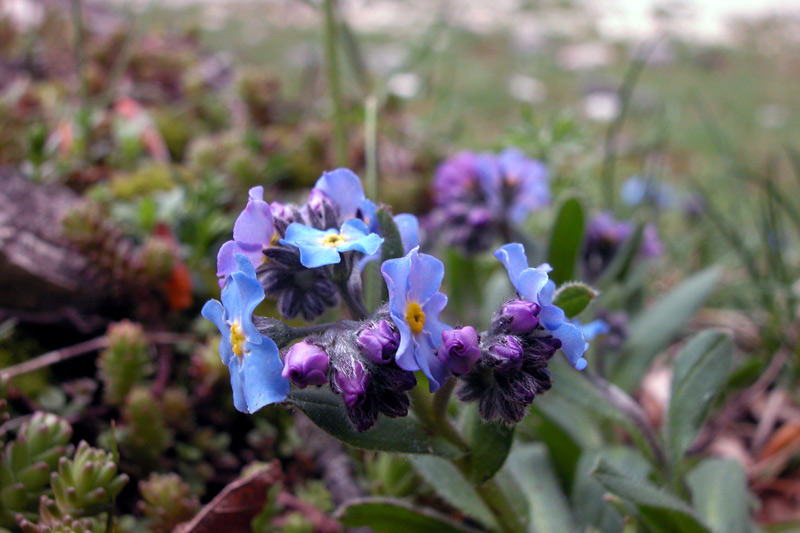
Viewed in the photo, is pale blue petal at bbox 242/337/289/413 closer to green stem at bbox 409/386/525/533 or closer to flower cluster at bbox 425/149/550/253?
green stem at bbox 409/386/525/533

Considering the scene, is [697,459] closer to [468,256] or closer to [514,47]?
[468,256]

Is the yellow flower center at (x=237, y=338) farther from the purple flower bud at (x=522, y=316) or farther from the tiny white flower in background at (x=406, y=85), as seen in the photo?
the tiny white flower in background at (x=406, y=85)

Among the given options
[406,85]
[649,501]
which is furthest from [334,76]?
[406,85]

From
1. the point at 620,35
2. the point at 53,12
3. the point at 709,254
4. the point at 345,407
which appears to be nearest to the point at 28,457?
the point at 345,407

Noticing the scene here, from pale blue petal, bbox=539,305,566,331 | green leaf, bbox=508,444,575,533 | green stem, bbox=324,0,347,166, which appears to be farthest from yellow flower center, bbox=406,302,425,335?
green stem, bbox=324,0,347,166

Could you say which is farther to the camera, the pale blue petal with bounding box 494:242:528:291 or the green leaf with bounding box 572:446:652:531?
the green leaf with bounding box 572:446:652:531

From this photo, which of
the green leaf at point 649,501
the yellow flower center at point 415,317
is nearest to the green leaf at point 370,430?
the yellow flower center at point 415,317
